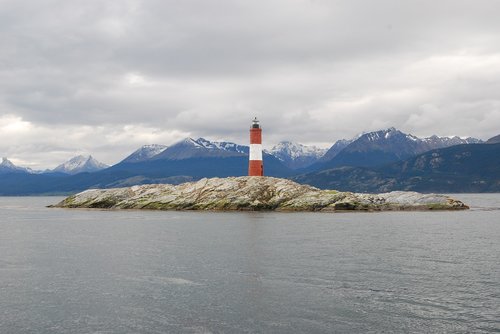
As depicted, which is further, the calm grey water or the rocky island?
the rocky island

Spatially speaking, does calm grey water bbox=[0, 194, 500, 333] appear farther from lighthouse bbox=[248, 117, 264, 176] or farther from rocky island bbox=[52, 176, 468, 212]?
lighthouse bbox=[248, 117, 264, 176]

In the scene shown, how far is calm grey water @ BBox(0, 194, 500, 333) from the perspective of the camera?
Result: 3162cm

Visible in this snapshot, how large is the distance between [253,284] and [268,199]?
95657 mm

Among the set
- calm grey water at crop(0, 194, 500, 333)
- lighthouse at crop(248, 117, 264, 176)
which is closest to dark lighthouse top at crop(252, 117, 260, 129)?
lighthouse at crop(248, 117, 264, 176)

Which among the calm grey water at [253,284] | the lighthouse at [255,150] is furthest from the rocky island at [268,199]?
the calm grey water at [253,284]

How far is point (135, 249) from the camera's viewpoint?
6550 cm

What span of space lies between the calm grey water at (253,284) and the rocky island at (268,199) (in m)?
57.8

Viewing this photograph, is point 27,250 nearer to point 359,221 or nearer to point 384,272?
point 384,272

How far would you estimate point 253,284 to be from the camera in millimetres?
42469

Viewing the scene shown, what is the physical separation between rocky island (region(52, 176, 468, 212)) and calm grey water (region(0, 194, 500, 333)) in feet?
190

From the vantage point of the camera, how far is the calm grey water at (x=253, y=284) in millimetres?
31625

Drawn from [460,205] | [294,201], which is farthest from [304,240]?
[460,205]

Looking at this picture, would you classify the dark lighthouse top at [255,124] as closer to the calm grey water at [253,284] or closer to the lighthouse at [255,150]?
the lighthouse at [255,150]

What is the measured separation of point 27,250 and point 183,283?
32.6 meters
